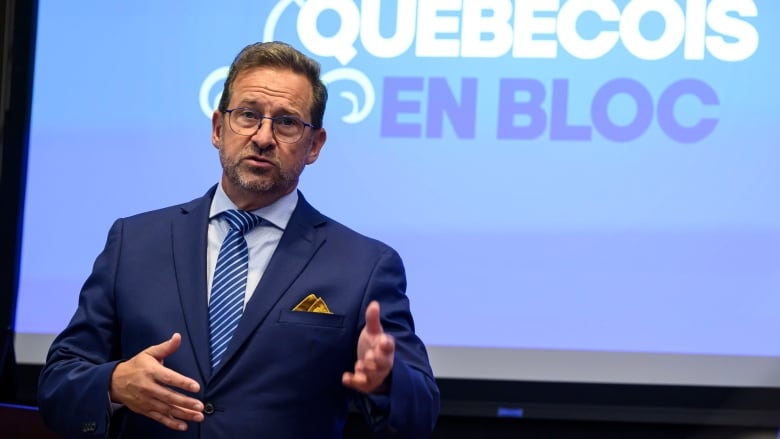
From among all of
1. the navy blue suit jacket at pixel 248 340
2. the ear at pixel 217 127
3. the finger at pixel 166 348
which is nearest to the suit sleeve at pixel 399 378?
the navy blue suit jacket at pixel 248 340

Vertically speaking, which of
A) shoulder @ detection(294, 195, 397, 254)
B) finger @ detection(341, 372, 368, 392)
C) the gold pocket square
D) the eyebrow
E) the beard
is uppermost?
the eyebrow

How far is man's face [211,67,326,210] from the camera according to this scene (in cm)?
197

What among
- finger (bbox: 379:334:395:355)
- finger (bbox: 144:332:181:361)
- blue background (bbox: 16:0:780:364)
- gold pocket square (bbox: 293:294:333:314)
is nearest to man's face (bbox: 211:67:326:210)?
gold pocket square (bbox: 293:294:333:314)

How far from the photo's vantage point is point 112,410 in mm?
1773

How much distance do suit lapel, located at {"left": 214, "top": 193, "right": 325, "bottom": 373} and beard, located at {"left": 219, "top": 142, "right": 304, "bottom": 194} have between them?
0.25 feet

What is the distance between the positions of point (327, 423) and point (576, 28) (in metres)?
2.11

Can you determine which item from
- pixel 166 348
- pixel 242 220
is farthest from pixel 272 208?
pixel 166 348

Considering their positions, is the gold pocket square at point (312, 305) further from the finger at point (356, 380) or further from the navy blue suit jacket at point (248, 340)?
the finger at point (356, 380)

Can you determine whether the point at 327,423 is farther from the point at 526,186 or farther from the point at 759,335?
the point at 759,335

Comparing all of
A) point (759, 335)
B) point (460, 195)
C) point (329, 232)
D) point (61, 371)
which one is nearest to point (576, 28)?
point (460, 195)

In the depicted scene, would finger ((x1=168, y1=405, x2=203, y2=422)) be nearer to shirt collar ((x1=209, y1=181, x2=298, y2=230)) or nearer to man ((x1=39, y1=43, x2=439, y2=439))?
man ((x1=39, y1=43, x2=439, y2=439))

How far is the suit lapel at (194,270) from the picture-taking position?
185 centimetres

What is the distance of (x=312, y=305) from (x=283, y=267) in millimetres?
98

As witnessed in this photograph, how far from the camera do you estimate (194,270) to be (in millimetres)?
1914
